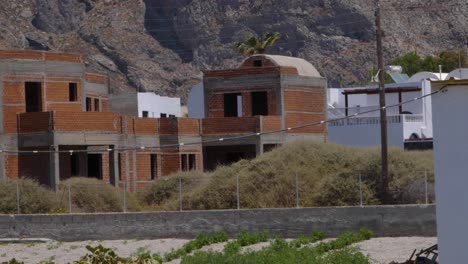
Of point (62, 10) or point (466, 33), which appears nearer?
point (466, 33)

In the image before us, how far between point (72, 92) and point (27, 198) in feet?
37.5

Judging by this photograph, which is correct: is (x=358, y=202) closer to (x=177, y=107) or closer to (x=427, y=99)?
(x=427, y=99)

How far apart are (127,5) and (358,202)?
120539mm

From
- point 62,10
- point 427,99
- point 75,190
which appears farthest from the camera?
point 62,10

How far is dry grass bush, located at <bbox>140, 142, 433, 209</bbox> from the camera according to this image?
43.8 meters

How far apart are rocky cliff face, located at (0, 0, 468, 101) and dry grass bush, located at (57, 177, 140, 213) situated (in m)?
91.8

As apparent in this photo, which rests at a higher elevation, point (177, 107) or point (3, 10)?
point (3, 10)

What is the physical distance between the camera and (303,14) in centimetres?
15200

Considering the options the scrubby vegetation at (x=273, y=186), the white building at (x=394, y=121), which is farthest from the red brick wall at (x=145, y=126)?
the white building at (x=394, y=121)

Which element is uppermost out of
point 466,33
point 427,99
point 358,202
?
point 466,33

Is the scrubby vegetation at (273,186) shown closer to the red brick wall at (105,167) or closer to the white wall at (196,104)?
the red brick wall at (105,167)

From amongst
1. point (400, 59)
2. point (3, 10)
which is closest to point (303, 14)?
point (400, 59)

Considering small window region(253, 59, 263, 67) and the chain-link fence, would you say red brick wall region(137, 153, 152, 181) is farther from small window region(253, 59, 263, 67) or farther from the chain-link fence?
small window region(253, 59, 263, 67)

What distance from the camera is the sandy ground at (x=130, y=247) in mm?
37500
